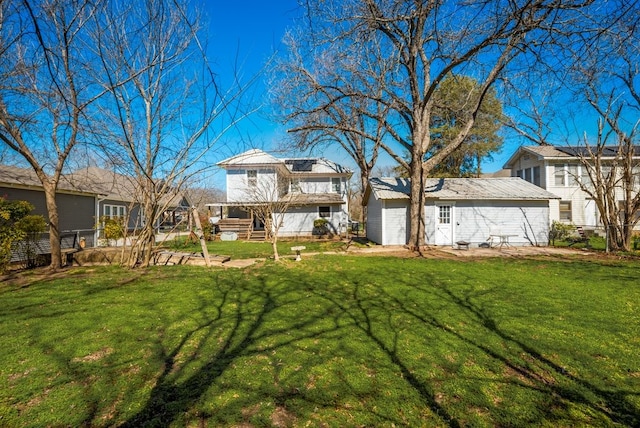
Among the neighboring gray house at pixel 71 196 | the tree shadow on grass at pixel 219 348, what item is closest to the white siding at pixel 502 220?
the tree shadow on grass at pixel 219 348

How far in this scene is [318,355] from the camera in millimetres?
3686

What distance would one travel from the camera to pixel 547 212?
1470 centimetres

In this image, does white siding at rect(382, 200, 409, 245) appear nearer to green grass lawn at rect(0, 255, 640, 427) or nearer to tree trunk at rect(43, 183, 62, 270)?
green grass lawn at rect(0, 255, 640, 427)

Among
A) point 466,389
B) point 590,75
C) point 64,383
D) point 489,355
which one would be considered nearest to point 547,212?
point 590,75

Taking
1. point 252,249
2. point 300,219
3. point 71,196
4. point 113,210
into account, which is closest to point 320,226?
point 300,219

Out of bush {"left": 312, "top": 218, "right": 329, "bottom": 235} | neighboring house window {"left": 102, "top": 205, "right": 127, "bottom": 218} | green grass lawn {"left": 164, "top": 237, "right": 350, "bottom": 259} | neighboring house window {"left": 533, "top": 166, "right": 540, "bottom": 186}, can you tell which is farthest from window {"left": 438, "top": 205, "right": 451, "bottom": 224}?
neighboring house window {"left": 102, "top": 205, "right": 127, "bottom": 218}

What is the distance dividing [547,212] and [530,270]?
7.67 meters

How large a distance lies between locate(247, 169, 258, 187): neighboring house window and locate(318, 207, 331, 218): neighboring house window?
4.84 meters

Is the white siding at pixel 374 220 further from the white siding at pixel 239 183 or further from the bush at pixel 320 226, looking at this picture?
the white siding at pixel 239 183

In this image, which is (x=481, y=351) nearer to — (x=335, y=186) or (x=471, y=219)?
(x=471, y=219)

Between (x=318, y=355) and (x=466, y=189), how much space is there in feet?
47.0

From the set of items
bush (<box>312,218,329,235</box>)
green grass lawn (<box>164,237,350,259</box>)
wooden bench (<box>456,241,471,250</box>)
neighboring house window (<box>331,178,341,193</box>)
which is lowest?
green grass lawn (<box>164,237,350,259</box>)

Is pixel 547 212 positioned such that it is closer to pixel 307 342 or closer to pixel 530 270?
pixel 530 270

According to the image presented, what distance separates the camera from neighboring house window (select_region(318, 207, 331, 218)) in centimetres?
2128
